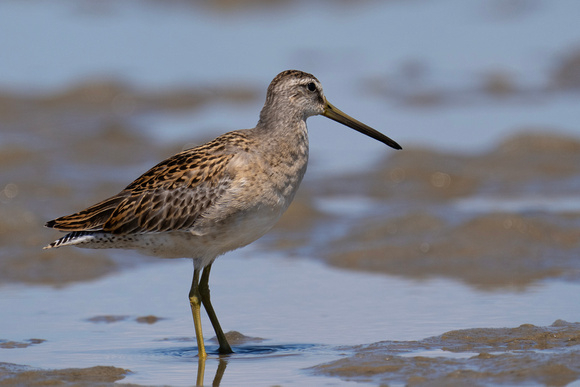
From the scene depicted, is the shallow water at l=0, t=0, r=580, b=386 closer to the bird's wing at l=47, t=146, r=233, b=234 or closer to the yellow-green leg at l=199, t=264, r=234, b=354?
the yellow-green leg at l=199, t=264, r=234, b=354

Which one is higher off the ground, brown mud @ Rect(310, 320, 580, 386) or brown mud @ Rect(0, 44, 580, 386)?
brown mud @ Rect(0, 44, 580, 386)

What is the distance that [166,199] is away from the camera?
25.0ft

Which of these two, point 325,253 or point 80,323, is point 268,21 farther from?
point 80,323

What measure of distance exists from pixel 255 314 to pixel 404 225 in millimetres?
2395

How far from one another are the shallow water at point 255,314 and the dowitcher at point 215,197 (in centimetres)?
40

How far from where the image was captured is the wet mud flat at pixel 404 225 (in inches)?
268

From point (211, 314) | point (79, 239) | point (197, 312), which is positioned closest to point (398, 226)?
point (211, 314)

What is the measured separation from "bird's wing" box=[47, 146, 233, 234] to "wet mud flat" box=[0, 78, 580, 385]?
0.92 metres

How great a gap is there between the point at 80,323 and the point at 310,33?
10.7 m

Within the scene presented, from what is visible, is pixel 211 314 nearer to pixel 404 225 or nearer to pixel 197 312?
pixel 197 312

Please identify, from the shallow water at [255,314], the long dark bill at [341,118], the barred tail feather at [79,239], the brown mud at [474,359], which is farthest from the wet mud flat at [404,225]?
the long dark bill at [341,118]

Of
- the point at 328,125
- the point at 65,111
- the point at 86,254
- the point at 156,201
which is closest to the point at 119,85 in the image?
the point at 65,111

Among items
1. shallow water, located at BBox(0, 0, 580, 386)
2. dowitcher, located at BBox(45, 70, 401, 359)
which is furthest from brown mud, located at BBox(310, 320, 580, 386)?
dowitcher, located at BBox(45, 70, 401, 359)

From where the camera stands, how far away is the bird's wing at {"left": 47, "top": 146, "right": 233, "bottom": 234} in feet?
24.5
